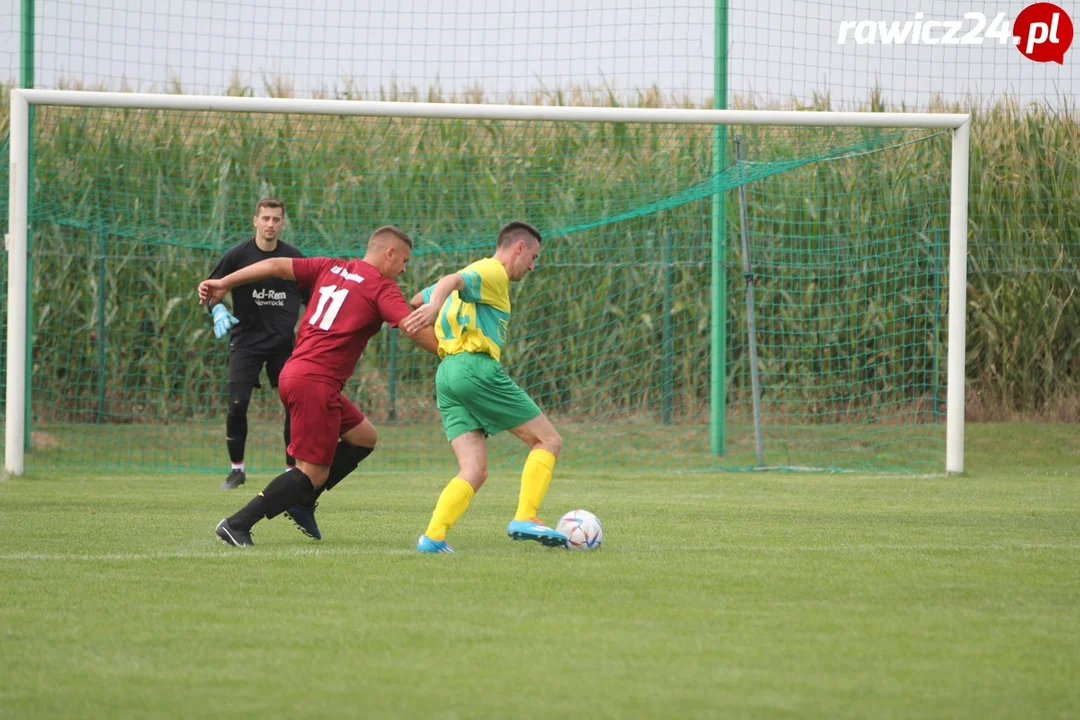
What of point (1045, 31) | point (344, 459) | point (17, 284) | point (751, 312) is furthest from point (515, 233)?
point (1045, 31)

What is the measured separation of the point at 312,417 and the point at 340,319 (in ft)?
1.67

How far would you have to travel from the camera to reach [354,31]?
A: 13875 millimetres

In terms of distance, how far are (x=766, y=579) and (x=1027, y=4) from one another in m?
11.1

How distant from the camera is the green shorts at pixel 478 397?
691cm

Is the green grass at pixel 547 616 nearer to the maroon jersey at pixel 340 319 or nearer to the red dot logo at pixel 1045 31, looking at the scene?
the maroon jersey at pixel 340 319

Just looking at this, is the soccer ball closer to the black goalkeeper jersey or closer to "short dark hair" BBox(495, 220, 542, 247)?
"short dark hair" BBox(495, 220, 542, 247)

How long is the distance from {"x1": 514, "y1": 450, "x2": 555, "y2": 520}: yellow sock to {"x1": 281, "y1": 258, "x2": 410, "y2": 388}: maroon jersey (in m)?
1.02

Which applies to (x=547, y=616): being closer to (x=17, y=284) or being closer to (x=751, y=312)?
(x=17, y=284)

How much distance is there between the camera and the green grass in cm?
393

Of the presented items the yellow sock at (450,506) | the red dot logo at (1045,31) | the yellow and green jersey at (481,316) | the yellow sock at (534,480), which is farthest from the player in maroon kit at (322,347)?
the red dot logo at (1045,31)

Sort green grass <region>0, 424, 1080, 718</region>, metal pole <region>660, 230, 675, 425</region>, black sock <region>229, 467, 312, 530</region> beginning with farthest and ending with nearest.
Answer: metal pole <region>660, 230, 675, 425</region> → black sock <region>229, 467, 312, 530</region> → green grass <region>0, 424, 1080, 718</region>

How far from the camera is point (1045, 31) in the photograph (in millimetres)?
15203

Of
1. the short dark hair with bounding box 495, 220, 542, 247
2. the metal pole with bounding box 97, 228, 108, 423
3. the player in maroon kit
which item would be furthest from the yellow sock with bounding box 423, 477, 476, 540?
the metal pole with bounding box 97, 228, 108, 423

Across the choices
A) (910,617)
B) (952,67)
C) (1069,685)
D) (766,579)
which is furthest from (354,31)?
(1069,685)
